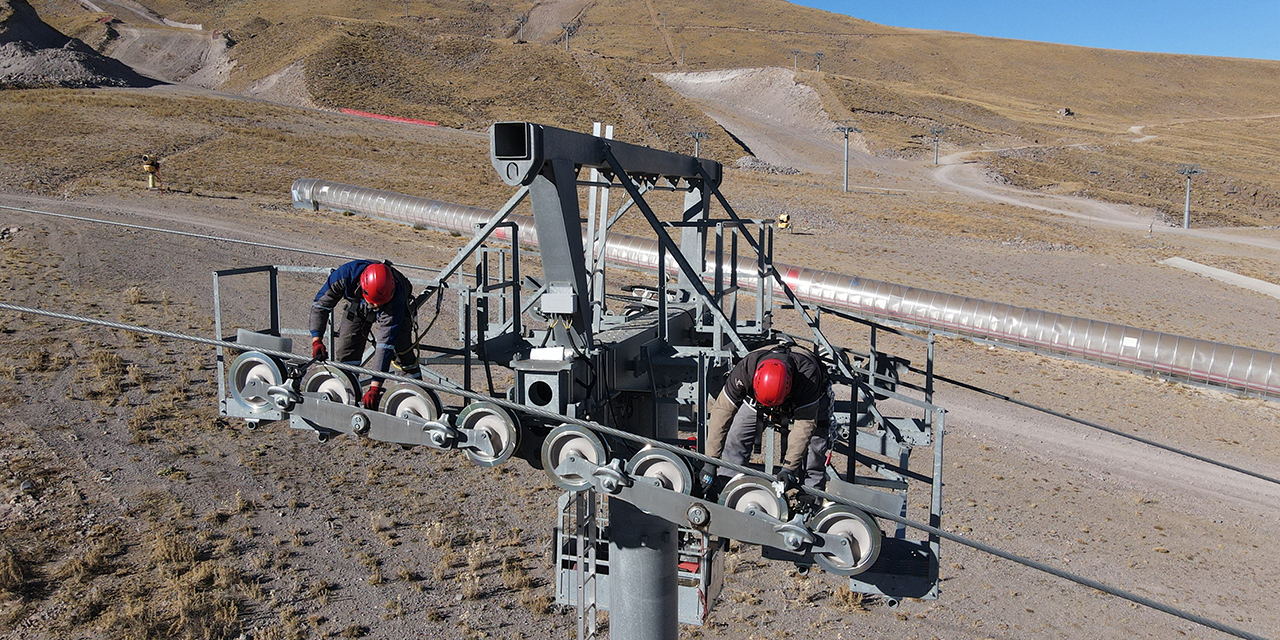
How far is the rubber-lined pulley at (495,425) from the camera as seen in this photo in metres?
7.68

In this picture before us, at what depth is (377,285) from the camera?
8859mm

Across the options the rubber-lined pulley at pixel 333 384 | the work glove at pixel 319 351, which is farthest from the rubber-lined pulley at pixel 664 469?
the work glove at pixel 319 351

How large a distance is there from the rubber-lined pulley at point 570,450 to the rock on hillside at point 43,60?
66.7m

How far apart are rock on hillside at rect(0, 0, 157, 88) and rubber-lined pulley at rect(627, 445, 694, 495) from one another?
67.3 m

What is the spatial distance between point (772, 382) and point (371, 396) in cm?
390

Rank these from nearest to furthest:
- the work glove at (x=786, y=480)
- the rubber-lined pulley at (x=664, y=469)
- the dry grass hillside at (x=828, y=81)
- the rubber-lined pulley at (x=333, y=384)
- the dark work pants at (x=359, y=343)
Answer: the work glove at (x=786, y=480)
the rubber-lined pulley at (x=664, y=469)
the rubber-lined pulley at (x=333, y=384)
the dark work pants at (x=359, y=343)
the dry grass hillside at (x=828, y=81)

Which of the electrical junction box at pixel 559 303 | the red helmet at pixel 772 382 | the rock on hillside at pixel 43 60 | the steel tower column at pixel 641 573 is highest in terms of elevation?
the rock on hillside at pixel 43 60

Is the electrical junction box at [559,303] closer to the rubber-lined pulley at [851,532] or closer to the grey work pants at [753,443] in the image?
the grey work pants at [753,443]

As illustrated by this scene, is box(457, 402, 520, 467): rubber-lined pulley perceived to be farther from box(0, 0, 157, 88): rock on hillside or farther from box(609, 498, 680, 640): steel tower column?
box(0, 0, 157, 88): rock on hillside

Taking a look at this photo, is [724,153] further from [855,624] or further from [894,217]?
[855,624]

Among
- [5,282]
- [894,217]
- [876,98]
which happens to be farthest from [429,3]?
[5,282]

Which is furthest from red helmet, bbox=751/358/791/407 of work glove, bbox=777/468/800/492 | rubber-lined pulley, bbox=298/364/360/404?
rubber-lined pulley, bbox=298/364/360/404

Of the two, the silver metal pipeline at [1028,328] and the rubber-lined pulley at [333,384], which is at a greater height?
the rubber-lined pulley at [333,384]

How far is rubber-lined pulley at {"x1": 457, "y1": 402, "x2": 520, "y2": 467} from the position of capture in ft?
25.2
